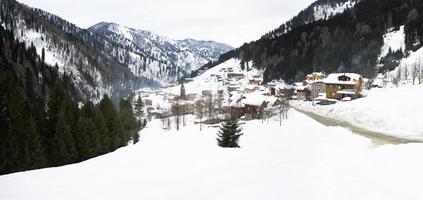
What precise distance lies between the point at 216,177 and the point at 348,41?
157781mm

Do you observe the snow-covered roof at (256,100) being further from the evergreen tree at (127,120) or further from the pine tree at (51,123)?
the pine tree at (51,123)

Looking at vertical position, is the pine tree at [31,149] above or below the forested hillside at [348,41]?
below

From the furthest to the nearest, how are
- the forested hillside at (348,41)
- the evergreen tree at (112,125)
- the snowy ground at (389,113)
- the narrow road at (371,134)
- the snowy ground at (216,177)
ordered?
the forested hillside at (348,41) → the snowy ground at (389,113) → the evergreen tree at (112,125) → the narrow road at (371,134) → the snowy ground at (216,177)

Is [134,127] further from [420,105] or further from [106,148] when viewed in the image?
[420,105]

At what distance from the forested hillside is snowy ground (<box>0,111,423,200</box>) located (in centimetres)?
11673

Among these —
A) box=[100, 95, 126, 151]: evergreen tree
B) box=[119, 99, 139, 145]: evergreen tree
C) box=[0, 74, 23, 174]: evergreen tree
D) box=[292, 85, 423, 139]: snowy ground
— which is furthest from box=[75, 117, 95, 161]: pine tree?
box=[292, 85, 423, 139]: snowy ground

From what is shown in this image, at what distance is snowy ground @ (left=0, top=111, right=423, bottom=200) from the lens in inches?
564

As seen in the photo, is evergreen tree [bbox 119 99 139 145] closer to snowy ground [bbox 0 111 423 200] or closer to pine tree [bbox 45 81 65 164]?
pine tree [bbox 45 81 65 164]

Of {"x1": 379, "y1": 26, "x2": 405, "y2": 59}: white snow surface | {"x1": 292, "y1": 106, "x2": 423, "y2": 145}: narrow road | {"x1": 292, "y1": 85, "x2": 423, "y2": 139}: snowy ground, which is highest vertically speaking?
{"x1": 379, "y1": 26, "x2": 405, "y2": 59}: white snow surface

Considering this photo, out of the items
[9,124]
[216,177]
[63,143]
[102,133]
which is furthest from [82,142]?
[216,177]

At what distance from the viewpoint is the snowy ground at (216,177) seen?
1434 cm

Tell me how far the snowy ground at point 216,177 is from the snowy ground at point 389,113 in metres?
37.2

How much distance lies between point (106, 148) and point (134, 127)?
2596 centimetres

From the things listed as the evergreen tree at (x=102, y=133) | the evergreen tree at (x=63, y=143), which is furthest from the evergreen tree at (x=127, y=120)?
the evergreen tree at (x=63, y=143)
